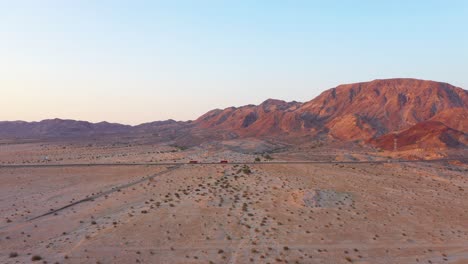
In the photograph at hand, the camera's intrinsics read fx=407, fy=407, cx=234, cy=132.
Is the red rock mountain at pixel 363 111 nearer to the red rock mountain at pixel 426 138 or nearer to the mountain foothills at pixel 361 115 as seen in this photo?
the mountain foothills at pixel 361 115

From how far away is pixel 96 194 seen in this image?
120ft

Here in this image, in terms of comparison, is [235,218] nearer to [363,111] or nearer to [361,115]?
Answer: [361,115]

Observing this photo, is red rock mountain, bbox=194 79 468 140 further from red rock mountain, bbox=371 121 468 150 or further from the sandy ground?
the sandy ground

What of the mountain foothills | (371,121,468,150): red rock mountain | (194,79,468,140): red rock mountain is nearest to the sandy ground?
(371,121,468,150): red rock mountain

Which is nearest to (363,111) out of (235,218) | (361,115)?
(361,115)

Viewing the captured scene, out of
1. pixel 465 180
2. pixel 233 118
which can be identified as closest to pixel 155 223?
pixel 465 180

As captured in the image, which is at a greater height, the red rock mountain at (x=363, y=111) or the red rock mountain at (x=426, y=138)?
the red rock mountain at (x=363, y=111)

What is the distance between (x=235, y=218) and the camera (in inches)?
1083

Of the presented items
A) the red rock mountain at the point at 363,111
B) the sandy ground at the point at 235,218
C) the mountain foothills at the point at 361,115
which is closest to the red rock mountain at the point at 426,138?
the mountain foothills at the point at 361,115

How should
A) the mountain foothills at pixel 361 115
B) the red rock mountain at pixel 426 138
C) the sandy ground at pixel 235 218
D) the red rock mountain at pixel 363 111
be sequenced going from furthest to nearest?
the red rock mountain at pixel 363 111, the mountain foothills at pixel 361 115, the red rock mountain at pixel 426 138, the sandy ground at pixel 235 218

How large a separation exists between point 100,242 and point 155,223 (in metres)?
4.60

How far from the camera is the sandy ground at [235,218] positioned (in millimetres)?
20906

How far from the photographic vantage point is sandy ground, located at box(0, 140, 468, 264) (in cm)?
2091

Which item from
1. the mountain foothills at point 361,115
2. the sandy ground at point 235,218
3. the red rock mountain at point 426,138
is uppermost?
the mountain foothills at point 361,115
